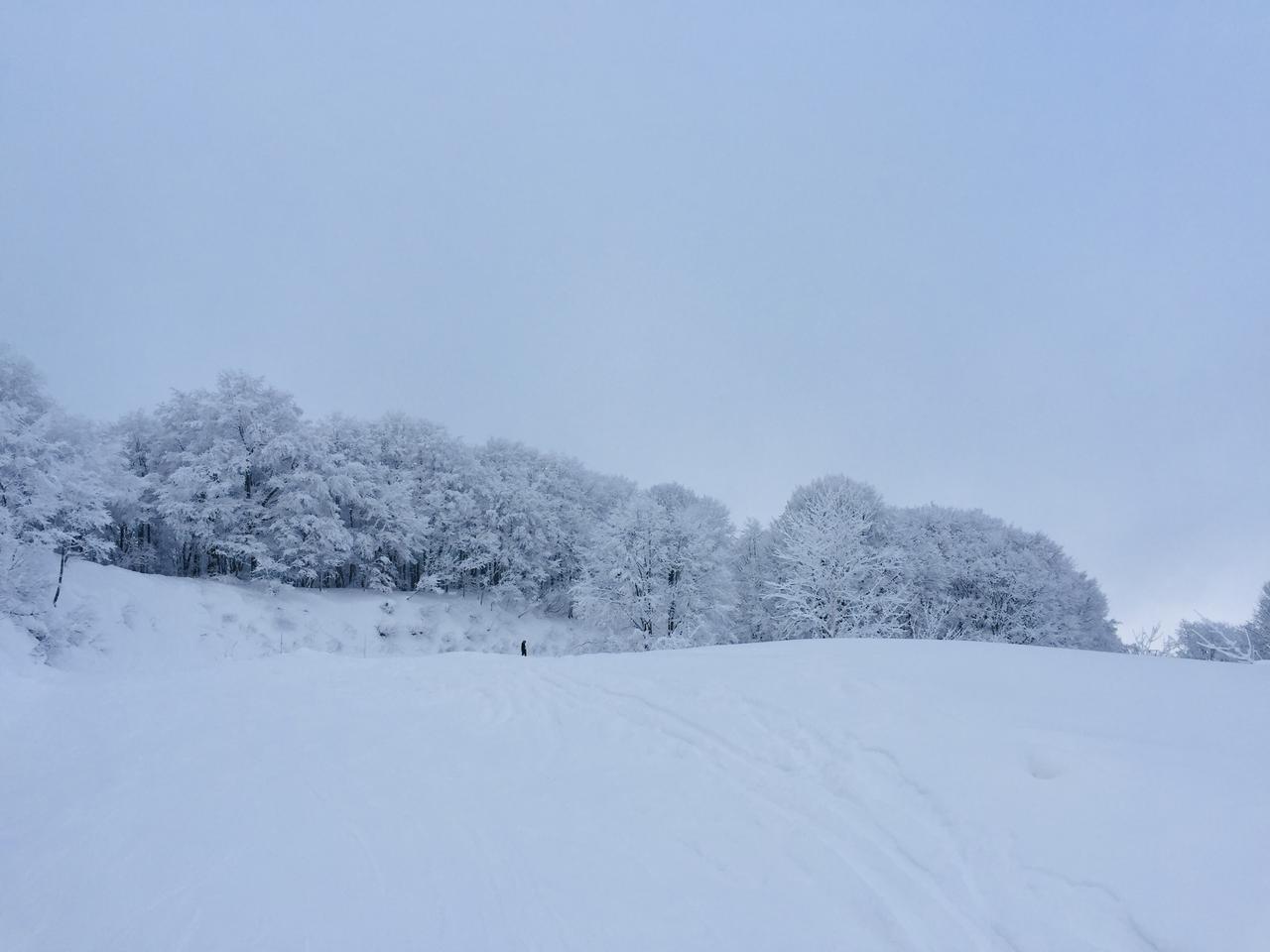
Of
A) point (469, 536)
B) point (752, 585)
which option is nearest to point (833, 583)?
point (752, 585)

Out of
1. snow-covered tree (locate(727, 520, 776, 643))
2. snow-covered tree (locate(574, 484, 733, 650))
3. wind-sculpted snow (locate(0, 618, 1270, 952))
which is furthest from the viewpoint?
snow-covered tree (locate(727, 520, 776, 643))

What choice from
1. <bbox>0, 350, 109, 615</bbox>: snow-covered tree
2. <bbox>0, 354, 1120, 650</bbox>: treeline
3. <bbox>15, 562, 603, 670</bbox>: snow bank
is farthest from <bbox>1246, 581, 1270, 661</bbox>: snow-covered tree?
<bbox>0, 350, 109, 615</bbox>: snow-covered tree

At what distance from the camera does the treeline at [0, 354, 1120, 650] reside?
2491 centimetres

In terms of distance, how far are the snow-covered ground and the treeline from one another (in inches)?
712

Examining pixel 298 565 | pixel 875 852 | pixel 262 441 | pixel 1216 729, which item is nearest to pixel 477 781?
pixel 875 852

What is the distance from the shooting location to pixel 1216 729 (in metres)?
5.10

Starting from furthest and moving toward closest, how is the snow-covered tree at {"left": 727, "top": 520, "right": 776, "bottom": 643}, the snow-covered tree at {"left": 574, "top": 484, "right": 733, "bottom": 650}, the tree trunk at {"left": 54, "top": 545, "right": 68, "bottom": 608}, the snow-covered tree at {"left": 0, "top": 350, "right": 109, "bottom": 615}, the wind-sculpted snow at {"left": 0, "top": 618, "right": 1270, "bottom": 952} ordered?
the snow-covered tree at {"left": 727, "top": 520, "right": 776, "bottom": 643}
the snow-covered tree at {"left": 574, "top": 484, "right": 733, "bottom": 650}
the tree trunk at {"left": 54, "top": 545, "right": 68, "bottom": 608}
the snow-covered tree at {"left": 0, "top": 350, "right": 109, "bottom": 615}
the wind-sculpted snow at {"left": 0, "top": 618, "right": 1270, "bottom": 952}

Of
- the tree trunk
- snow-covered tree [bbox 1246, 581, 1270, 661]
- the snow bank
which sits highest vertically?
snow-covered tree [bbox 1246, 581, 1270, 661]

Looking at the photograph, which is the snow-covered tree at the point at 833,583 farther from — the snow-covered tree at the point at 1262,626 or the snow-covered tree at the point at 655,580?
the snow-covered tree at the point at 1262,626

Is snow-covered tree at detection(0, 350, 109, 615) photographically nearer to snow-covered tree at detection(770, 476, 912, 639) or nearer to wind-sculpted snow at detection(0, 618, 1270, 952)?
wind-sculpted snow at detection(0, 618, 1270, 952)

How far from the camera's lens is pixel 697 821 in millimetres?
4602

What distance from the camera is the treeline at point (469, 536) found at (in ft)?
81.7

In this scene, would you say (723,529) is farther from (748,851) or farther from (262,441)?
(748,851)

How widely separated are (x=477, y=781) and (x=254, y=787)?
204 centimetres
